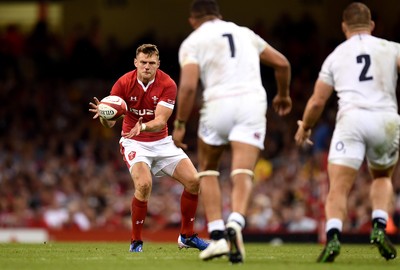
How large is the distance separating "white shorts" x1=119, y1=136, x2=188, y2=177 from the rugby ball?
50 cm

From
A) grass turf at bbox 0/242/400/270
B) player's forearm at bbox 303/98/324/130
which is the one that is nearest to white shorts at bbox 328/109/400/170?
player's forearm at bbox 303/98/324/130

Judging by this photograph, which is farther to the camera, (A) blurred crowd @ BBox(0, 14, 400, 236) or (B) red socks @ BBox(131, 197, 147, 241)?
(A) blurred crowd @ BBox(0, 14, 400, 236)

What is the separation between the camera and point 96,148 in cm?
2422

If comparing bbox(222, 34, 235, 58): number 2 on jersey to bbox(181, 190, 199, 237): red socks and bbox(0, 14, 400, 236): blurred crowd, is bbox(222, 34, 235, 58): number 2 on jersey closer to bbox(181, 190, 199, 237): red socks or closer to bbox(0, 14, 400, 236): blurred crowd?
bbox(181, 190, 199, 237): red socks

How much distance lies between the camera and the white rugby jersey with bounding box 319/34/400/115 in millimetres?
10047

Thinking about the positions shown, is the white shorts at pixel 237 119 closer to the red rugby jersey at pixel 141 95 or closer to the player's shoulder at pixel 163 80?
the red rugby jersey at pixel 141 95

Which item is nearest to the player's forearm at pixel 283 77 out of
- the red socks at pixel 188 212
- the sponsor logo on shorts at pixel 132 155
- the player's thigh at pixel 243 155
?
the player's thigh at pixel 243 155

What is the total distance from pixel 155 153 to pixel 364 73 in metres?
3.48

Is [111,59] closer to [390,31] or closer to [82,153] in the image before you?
[82,153]

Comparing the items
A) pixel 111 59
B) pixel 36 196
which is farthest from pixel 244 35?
pixel 111 59

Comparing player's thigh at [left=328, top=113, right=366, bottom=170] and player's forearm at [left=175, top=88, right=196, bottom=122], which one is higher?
player's forearm at [left=175, top=88, right=196, bottom=122]

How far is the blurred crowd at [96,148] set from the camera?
21.2m

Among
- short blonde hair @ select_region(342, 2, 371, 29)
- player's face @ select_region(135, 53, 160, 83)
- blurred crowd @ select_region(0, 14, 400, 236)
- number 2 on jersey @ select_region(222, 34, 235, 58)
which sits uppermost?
short blonde hair @ select_region(342, 2, 371, 29)

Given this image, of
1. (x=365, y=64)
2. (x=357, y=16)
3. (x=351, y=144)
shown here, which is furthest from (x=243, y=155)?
(x=357, y=16)
